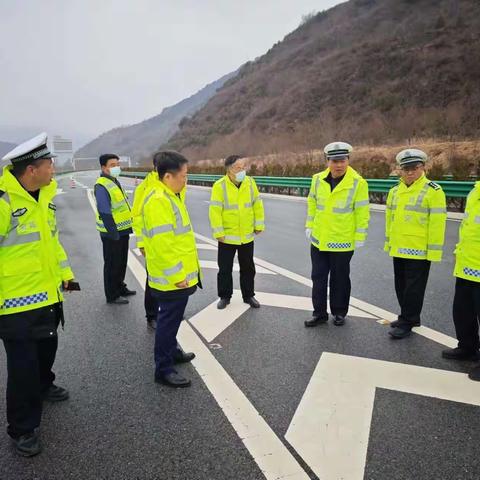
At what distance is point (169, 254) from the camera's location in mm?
3318

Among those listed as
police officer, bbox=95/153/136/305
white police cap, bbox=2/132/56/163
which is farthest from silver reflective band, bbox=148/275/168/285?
police officer, bbox=95/153/136/305

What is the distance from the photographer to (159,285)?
3.42 metres

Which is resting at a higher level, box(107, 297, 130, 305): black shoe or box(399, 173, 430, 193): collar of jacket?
box(399, 173, 430, 193): collar of jacket

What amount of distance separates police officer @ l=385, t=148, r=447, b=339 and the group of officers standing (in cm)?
1

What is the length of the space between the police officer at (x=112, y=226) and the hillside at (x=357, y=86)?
2782 centimetres

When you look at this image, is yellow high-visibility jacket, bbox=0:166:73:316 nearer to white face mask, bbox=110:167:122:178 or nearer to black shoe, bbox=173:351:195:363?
black shoe, bbox=173:351:195:363

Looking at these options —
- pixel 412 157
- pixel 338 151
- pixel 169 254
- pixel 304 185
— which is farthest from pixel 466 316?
pixel 304 185

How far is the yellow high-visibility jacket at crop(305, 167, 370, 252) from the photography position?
4.50 metres

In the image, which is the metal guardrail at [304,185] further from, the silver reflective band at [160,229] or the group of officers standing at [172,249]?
the silver reflective band at [160,229]

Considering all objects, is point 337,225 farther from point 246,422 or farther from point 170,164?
point 246,422

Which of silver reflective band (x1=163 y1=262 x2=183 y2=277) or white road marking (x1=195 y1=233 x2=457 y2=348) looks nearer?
silver reflective band (x1=163 y1=262 x2=183 y2=277)

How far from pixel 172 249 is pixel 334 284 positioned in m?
2.13

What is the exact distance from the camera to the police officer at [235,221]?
5227mm

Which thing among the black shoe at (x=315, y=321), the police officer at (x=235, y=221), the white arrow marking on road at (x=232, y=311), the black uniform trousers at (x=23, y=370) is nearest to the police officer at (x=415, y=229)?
the white arrow marking on road at (x=232, y=311)
